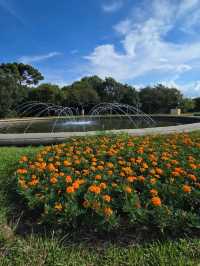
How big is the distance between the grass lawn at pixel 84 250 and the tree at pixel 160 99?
94.2ft

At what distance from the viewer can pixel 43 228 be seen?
7.48 feet

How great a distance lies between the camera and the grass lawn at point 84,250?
187 centimetres

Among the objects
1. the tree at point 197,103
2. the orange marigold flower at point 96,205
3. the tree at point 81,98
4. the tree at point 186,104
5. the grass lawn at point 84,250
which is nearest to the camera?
the grass lawn at point 84,250

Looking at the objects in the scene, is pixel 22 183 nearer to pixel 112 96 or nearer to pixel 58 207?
pixel 58 207

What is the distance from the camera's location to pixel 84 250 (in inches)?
79.1

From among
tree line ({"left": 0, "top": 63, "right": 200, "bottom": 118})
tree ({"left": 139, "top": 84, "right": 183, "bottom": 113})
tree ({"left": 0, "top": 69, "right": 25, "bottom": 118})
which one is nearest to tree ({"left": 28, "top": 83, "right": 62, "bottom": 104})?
tree line ({"left": 0, "top": 63, "right": 200, "bottom": 118})

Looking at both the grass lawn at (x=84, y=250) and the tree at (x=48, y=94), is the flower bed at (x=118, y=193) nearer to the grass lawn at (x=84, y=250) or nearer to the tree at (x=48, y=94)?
the grass lawn at (x=84, y=250)

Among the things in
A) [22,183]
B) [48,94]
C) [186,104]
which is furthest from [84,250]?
[48,94]

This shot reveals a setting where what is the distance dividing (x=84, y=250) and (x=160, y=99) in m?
29.4

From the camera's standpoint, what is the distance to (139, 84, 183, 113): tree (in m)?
29.1

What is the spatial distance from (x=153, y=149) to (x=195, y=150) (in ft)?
2.22

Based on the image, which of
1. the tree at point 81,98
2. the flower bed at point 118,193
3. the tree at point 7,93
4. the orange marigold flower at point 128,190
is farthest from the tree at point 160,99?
the orange marigold flower at point 128,190

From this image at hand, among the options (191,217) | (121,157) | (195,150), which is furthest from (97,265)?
(195,150)

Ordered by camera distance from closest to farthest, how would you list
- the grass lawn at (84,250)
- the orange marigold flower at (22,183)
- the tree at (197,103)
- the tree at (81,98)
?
the grass lawn at (84,250) < the orange marigold flower at (22,183) < the tree at (197,103) < the tree at (81,98)
